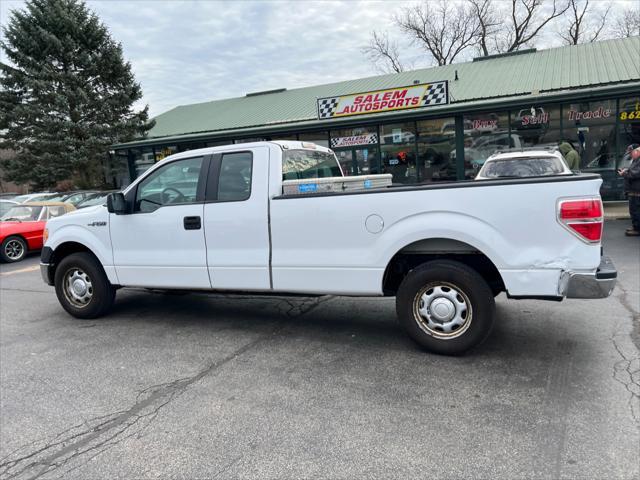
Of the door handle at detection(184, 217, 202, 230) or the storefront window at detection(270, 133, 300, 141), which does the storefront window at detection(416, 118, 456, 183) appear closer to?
the storefront window at detection(270, 133, 300, 141)

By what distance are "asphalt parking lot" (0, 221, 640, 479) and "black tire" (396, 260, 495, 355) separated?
185 millimetres

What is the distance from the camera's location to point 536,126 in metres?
15.5

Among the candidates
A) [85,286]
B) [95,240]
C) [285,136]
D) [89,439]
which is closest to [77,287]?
[85,286]

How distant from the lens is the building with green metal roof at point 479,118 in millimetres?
14875

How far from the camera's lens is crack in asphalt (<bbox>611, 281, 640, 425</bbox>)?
321 centimetres

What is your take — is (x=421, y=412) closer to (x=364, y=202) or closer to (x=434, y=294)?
(x=434, y=294)

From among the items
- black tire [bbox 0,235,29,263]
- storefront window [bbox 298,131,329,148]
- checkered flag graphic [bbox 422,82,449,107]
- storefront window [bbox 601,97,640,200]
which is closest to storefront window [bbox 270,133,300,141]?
storefront window [bbox 298,131,329,148]

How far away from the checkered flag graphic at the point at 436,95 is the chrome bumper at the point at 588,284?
45.1ft

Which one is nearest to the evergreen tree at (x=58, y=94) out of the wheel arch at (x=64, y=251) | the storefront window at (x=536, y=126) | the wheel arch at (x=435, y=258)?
the storefront window at (x=536, y=126)

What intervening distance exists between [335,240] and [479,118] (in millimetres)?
13219

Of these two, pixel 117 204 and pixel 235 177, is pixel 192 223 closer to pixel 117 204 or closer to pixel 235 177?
pixel 235 177

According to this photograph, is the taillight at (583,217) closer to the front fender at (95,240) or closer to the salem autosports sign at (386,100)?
the front fender at (95,240)

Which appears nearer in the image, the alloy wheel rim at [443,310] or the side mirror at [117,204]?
the alloy wheel rim at [443,310]

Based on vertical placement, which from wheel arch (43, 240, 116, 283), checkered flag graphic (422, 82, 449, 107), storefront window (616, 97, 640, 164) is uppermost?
checkered flag graphic (422, 82, 449, 107)
